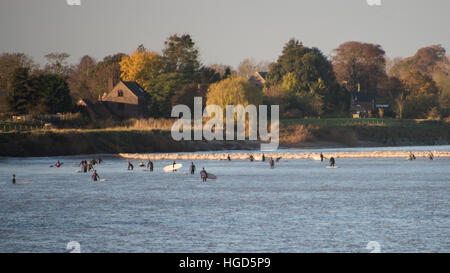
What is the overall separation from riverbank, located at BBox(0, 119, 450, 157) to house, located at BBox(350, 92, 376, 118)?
22.3 meters

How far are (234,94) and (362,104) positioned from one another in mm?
48640

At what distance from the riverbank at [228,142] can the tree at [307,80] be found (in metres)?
11.0

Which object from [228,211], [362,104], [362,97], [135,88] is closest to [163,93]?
[135,88]

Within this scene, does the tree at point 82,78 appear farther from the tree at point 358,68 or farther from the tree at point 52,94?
the tree at point 358,68

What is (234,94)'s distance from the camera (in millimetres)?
109375

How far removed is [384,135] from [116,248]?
97.6 metres

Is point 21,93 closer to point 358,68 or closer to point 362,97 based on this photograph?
point 362,97

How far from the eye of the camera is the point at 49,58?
151125 millimetres

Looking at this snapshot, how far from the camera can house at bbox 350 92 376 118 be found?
147125 millimetres

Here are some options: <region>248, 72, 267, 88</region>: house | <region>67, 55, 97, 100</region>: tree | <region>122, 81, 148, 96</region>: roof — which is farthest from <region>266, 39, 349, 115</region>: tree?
<region>67, 55, 97, 100</region>: tree

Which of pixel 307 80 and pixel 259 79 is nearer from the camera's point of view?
pixel 307 80

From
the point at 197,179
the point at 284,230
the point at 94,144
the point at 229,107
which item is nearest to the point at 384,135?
the point at 229,107

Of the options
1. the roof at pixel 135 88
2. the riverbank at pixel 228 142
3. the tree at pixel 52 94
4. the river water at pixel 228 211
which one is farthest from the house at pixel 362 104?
the river water at pixel 228 211
